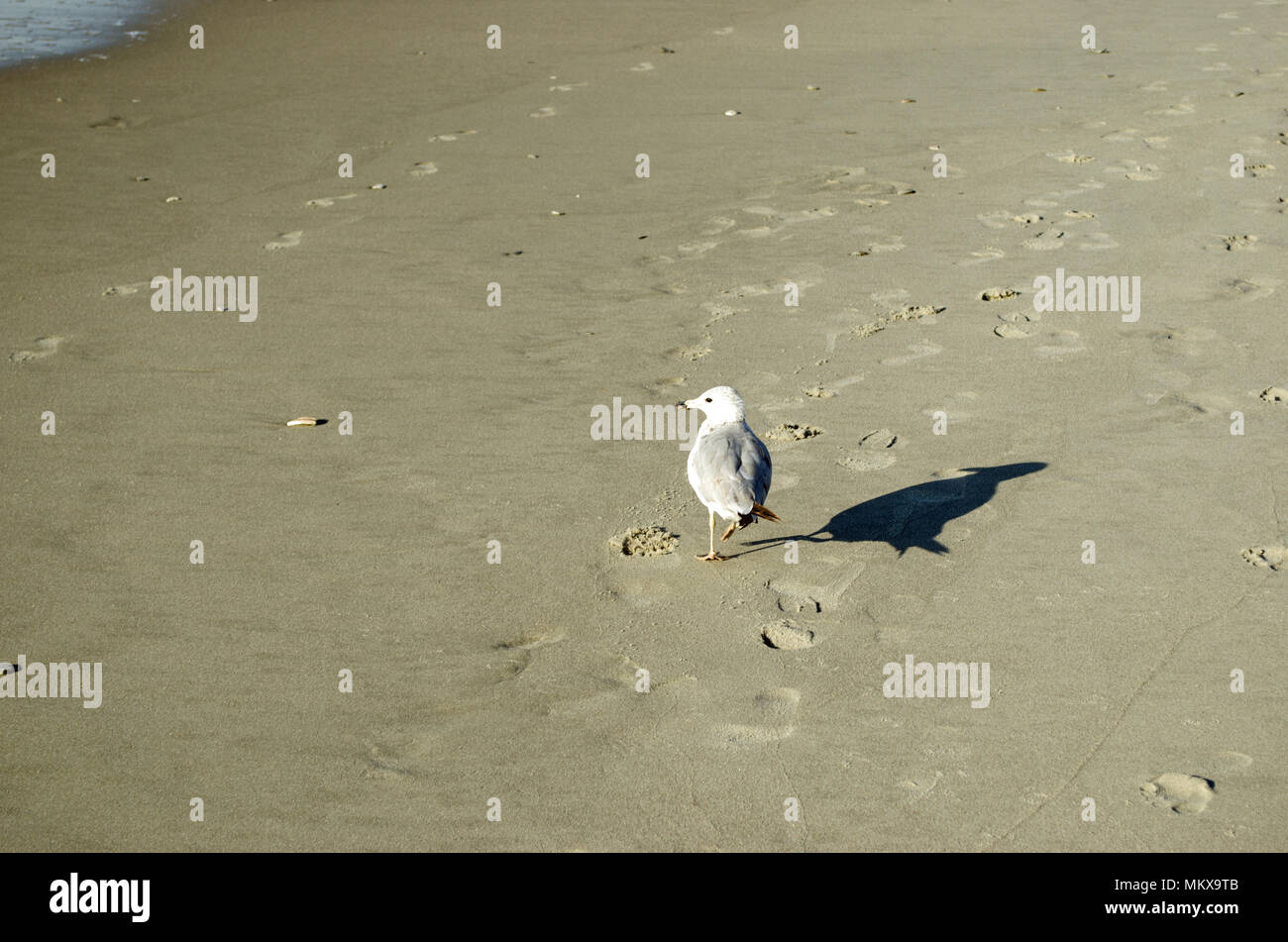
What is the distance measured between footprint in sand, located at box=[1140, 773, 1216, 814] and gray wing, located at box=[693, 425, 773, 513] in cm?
176

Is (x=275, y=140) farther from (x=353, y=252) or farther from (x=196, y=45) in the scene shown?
(x=196, y=45)

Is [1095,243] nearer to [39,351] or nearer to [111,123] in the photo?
[39,351]

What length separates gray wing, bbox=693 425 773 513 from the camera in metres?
4.54

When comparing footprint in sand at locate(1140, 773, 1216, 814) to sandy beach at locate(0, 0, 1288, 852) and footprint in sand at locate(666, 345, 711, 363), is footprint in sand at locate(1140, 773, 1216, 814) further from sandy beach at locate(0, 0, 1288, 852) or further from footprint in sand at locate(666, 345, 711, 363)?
footprint in sand at locate(666, 345, 711, 363)

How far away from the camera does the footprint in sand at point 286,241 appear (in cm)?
795

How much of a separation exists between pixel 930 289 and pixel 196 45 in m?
9.85

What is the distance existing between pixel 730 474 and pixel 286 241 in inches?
190

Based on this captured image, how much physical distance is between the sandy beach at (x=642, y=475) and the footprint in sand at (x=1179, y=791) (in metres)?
0.01

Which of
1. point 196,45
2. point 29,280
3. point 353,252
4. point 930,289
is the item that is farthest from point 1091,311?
point 196,45

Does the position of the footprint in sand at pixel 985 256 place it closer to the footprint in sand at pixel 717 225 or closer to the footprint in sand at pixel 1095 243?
the footprint in sand at pixel 1095 243

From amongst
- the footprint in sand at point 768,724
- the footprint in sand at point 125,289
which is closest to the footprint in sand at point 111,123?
the footprint in sand at point 125,289

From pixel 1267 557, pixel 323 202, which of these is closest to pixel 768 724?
pixel 1267 557

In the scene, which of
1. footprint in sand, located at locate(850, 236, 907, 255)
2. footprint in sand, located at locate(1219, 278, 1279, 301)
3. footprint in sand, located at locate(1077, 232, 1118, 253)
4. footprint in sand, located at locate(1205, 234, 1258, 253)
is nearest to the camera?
footprint in sand, located at locate(1219, 278, 1279, 301)

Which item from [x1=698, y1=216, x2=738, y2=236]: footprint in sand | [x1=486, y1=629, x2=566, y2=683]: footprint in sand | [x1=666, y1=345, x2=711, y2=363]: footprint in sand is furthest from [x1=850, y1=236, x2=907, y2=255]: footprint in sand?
[x1=486, y1=629, x2=566, y2=683]: footprint in sand
